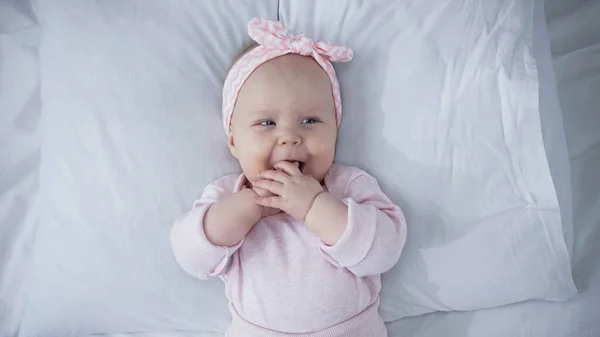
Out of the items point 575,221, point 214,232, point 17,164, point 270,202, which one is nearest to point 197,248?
point 214,232

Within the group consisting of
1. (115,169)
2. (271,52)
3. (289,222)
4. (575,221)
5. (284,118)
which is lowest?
(575,221)

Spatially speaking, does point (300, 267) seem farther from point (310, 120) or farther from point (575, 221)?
point (575, 221)

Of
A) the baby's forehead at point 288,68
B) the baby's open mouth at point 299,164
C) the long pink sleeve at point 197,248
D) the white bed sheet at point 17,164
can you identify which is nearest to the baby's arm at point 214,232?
the long pink sleeve at point 197,248

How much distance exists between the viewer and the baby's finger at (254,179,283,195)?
3.43 feet

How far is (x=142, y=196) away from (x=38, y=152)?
0.93 ft

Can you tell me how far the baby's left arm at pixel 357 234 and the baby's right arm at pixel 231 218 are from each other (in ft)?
0.37

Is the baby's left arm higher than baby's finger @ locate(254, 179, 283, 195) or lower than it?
lower

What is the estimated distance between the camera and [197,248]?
3.40 ft

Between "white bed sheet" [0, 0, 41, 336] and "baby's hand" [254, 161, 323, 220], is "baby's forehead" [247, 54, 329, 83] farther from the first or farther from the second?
"white bed sheet" [0, 0, 41, 336]

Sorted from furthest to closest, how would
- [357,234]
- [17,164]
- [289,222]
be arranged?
[17,164]
[289,222]
[357,234]

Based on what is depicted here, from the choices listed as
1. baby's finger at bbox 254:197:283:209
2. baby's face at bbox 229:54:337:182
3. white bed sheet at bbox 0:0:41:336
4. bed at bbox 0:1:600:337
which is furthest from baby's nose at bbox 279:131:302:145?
white bed sheet at bbox 0:0:41:336

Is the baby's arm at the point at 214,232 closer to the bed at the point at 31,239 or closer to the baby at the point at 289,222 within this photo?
the baby at the point at 289,222

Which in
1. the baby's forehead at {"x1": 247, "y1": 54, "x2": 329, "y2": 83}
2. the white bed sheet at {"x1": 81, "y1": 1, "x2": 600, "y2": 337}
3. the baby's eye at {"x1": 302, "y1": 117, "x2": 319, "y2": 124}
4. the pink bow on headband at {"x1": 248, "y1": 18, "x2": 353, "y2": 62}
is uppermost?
the pink bow on headband at {"x1": 248, "y1": 18, "x2": 353, "y2": 62}

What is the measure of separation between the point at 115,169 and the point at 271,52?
1.37 feet
